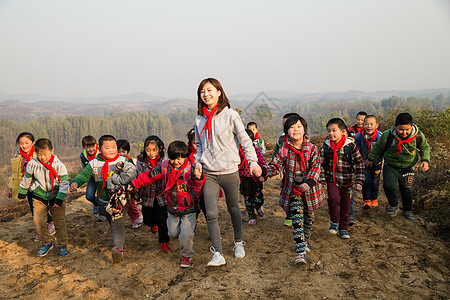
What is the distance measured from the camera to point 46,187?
4.27 meters

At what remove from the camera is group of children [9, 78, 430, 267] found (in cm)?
360

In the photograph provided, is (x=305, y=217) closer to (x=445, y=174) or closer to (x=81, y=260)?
(x=81, y=260)

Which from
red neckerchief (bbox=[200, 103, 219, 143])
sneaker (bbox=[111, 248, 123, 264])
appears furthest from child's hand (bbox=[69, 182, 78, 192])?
red neckerchief (bbox=[200, 103, 219, 143])

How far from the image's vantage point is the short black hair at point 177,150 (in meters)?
3.69

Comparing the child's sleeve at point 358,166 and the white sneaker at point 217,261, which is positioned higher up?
the child's sleeve at point 358,166

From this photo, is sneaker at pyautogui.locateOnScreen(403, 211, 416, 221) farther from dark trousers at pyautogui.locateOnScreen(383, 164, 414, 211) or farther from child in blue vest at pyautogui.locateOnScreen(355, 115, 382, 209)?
child in blue vest at pyautogui.locateOnScreen(355, 115, 382, 209)

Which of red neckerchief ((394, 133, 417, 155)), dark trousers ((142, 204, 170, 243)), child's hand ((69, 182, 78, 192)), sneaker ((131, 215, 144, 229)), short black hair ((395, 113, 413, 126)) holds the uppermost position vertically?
short black hair ((395, 113, 413, 126))

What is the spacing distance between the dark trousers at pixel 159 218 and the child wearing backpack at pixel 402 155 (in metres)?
3.75

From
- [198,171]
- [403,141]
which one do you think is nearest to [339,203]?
[403,141]

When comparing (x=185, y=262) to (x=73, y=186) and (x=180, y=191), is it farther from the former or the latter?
(x=73, y=186)

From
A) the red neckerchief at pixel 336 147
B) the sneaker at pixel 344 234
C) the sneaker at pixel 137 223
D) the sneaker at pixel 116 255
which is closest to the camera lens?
Result: the sneaker at pixel 116 255

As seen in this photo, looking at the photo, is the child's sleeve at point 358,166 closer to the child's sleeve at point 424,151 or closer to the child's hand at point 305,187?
the child's hand at point 305,187

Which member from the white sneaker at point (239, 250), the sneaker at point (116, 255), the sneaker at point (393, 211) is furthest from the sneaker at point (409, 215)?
the sneaker at point (116, 255)

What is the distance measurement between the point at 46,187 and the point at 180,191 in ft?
6.91
